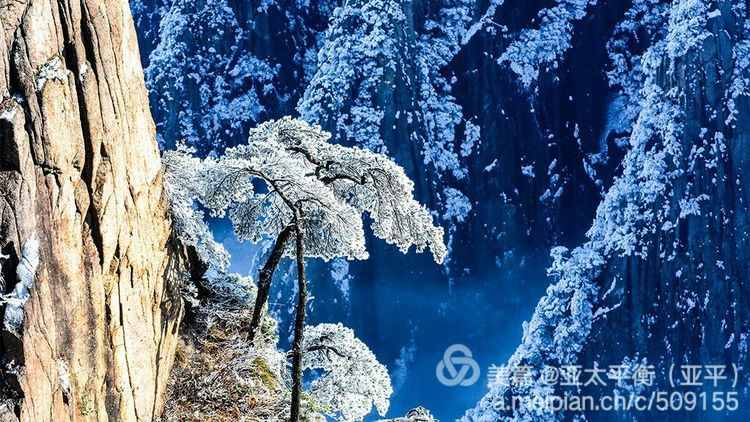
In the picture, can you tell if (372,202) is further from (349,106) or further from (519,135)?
(519,135)

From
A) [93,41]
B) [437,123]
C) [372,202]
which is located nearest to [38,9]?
[93,41]

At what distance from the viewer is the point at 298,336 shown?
8391 millimetres

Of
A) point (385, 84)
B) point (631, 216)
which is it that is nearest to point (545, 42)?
point (385, 84)

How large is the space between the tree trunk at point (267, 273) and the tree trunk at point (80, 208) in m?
1.32

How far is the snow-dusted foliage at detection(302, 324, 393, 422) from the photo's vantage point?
8.73 meters

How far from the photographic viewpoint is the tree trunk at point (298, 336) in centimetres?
815

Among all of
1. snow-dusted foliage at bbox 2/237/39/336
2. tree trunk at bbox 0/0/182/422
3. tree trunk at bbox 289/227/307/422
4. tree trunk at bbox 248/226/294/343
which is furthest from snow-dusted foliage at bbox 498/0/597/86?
snow-dusted foliage at bbox 2/237/39/336

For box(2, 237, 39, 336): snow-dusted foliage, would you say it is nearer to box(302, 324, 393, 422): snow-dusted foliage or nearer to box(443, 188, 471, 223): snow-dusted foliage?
box(302, 324, 393, 422): snow-dusted foliage

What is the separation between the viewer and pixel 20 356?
489 cm

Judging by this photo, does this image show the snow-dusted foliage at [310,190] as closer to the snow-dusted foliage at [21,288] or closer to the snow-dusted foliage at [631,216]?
the snow-dusted foliage at [21,288]

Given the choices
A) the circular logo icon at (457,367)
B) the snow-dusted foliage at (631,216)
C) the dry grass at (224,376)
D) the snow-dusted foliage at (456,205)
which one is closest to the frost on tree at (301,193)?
the dry grass at (224,376)

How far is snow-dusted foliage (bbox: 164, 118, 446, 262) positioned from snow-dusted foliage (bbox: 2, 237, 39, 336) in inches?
113

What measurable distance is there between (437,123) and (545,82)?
5.33 metres

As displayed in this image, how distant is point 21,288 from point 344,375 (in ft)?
14.4
